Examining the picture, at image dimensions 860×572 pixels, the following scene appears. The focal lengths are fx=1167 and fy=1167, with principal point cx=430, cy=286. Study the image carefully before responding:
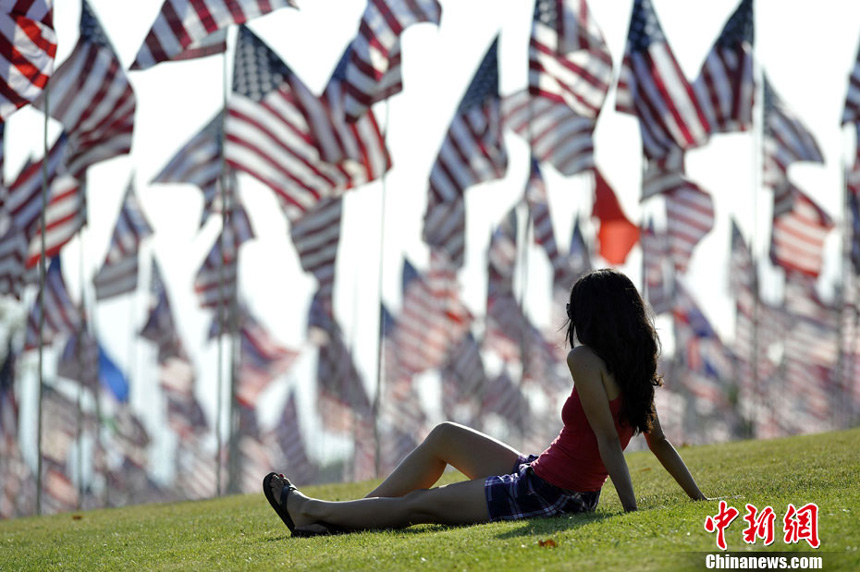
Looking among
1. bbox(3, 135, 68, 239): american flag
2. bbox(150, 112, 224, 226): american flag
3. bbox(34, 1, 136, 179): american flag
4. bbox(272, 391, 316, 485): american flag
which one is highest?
bbox(34, 1, 136, 179): american flag

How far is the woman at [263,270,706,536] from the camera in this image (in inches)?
234

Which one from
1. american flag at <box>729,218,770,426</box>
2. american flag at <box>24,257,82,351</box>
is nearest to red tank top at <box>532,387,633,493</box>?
american flag at <box>24,257,82,351</box>

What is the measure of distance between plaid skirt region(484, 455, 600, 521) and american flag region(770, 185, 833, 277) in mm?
22125

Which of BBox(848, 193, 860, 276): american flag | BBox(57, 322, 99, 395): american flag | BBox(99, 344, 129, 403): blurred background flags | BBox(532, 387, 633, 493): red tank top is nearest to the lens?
BBox(532, 387, 633, 493): red tank top

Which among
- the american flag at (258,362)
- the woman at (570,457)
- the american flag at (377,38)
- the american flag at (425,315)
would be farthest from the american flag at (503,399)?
the woman at (570,457)

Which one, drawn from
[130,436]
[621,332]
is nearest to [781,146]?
[621,332]

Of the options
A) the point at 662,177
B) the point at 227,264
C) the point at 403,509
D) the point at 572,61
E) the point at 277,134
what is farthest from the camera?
the point at 227,264

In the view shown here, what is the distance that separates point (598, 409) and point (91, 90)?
13.6 meters

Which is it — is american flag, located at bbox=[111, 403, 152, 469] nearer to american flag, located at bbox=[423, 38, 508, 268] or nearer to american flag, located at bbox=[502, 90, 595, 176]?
american flag, located at bbox=[502, 90, 595, 176]

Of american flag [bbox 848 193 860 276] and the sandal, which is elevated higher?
american flag [bbox 848 193 860 276]

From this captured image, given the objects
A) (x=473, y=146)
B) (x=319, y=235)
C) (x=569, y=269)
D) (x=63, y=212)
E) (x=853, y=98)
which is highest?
(x=853, y=98)

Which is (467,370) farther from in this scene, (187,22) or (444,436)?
(444,436)

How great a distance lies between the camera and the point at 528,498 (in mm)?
6227

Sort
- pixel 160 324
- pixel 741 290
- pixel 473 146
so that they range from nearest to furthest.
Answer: pixel 473 146 → pixel 160 324 → pixel 741 290
